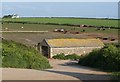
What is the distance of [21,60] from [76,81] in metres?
10.0

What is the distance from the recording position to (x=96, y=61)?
29062mm

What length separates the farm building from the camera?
122ft

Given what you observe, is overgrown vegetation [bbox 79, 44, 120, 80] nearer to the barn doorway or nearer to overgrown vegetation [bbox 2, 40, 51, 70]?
overgrown vegetation [bbox 2, 40, 51, 70]

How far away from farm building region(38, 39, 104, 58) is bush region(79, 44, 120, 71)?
6.65 metres

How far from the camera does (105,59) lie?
27.9 m

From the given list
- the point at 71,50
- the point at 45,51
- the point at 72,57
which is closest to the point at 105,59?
the point at 72,57

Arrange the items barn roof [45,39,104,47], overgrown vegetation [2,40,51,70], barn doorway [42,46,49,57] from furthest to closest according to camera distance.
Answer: barn roof [45,39,104,47] < barn doorway [42,46,49,57] < overgrown vegetation [2,40,51,70]

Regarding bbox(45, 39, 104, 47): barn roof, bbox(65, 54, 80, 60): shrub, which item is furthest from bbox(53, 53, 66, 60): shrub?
bbox(45, 39, 104, 47): barn roof

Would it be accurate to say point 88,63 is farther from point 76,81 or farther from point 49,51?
point 76,81

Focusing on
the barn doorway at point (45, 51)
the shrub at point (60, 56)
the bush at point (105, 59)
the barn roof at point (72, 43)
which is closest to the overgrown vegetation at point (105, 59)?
the bush at point (105, 59)

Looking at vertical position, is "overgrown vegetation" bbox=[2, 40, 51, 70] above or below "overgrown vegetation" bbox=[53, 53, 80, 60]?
above

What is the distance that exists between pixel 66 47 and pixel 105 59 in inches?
406

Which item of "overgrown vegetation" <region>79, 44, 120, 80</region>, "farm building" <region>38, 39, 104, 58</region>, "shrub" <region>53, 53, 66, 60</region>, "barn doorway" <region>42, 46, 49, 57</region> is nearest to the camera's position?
"overgrown vegetation" <region>79, 44, 120, 80</region>

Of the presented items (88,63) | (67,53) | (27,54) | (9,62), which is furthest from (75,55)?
(9,62)
